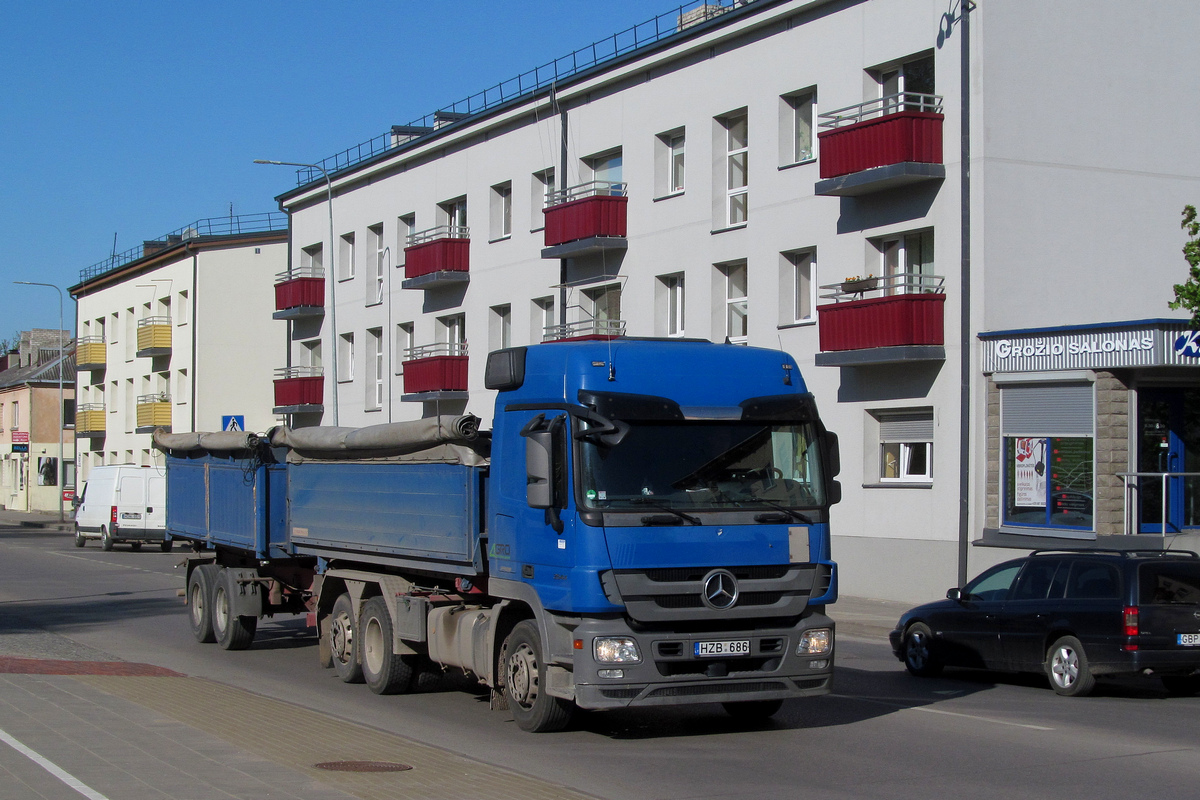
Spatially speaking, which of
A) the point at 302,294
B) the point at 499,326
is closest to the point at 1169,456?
the point at 499,326

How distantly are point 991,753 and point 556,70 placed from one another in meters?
25.4

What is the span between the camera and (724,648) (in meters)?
9.62

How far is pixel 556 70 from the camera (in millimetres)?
32281

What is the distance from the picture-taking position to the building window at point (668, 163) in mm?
28812

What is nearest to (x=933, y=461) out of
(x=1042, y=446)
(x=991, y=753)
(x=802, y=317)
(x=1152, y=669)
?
(x=1042, y=446)

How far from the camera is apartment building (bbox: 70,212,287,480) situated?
174 feet

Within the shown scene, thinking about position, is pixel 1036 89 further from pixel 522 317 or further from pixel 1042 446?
pixel 522 317

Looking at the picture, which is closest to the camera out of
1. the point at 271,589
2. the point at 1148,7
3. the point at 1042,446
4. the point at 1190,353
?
the point at 271,589

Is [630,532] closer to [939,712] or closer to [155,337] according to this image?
[939,712]

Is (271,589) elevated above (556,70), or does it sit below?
below

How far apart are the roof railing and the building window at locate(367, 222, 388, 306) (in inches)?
748

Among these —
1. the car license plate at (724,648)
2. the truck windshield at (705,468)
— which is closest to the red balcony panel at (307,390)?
the truck windshield at (705,468)

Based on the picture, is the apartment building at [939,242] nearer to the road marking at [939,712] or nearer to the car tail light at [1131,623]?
the car tail light at [1131,623]

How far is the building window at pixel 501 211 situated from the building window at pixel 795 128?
1084 centimetres
